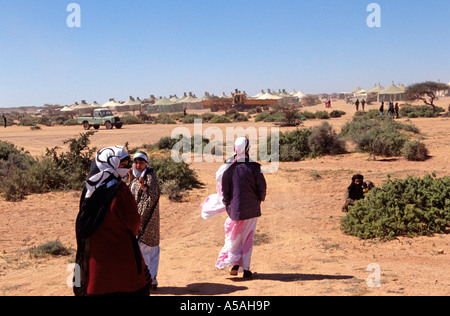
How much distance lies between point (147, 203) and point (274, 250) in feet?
10.1

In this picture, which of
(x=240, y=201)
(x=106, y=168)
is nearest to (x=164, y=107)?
(x=240, y=201)

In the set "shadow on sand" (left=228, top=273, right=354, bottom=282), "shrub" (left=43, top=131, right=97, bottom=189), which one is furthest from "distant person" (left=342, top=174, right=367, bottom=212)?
"shrub" (left=43, top=131, right=97, bottom=189)

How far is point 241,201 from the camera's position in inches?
223

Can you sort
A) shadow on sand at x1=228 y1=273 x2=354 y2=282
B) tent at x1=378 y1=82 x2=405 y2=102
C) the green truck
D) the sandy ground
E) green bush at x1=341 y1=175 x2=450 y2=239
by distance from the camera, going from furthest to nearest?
tent at x1=378 y1=82 x2=405 y2=102 → the green truck → green bush at x1=341 y1=175 x2=450 y2=239 → shadow on sand at x1=228 y1=273 x2=354 y2=282 → the sandy ground

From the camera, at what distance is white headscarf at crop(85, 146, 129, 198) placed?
3609 millimetres

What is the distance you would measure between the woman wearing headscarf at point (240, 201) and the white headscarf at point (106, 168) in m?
2.16

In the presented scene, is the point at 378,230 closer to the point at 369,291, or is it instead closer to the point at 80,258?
the point at 369,291

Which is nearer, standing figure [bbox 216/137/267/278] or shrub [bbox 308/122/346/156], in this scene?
standing figure [bbox 216/137/267/278]

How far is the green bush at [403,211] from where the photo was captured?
7809mm

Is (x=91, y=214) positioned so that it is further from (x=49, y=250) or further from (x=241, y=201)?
(x=49, y=250)

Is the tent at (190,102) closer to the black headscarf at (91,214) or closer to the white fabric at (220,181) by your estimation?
the white fabric at (220,181)

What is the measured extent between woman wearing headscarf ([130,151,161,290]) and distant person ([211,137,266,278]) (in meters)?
0.96

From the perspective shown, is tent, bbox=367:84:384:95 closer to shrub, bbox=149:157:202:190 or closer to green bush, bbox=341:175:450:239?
shrub, bbox=149:157:202:190
